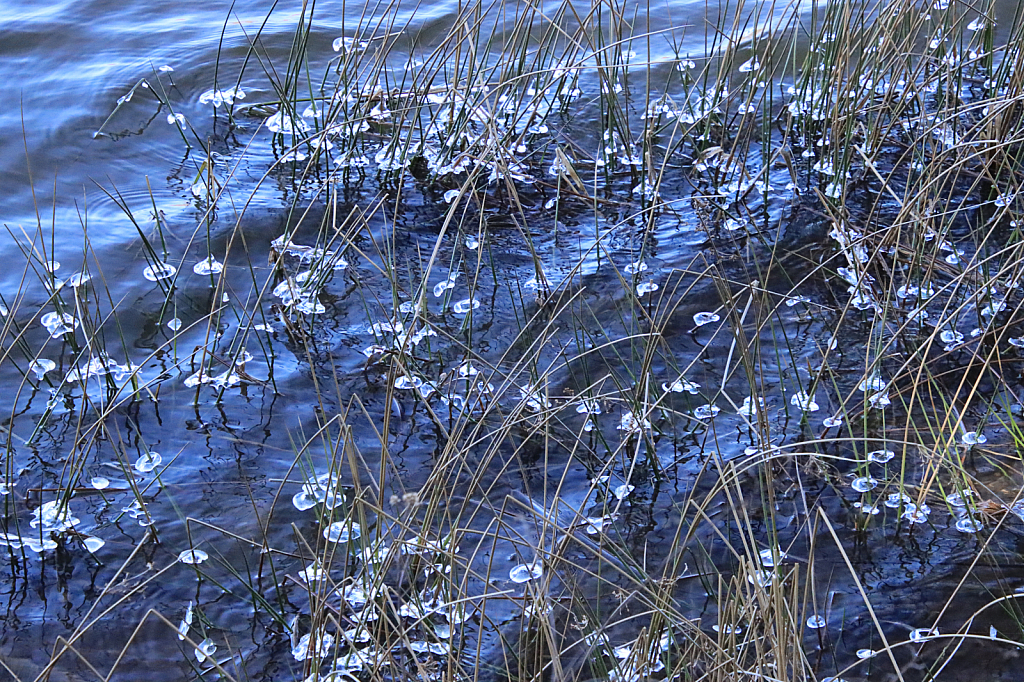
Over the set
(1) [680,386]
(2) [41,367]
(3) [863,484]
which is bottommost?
(3) [863,484]

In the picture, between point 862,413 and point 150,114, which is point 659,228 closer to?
point 862,413

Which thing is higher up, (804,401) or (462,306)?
(462,306)

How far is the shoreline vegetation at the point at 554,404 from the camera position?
6.54 ft

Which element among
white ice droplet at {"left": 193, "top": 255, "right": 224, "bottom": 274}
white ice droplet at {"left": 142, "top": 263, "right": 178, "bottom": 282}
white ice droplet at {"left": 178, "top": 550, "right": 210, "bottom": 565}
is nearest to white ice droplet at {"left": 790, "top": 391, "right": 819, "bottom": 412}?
white ice droplet at {"left": 178, "top": 550, "right": 210, "bottom": 565}

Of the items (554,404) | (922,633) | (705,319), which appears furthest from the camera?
(705,319)

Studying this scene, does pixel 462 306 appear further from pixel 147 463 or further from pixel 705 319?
pixel 147 463

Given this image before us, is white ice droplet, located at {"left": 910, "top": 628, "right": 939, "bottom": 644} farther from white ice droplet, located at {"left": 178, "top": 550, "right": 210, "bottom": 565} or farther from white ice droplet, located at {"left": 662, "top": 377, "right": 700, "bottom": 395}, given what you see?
white ice droplet, located at {"left": 178, "top": 550, "right": 210, "bottom": 565}

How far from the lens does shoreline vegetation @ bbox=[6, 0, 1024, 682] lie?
1.99 m

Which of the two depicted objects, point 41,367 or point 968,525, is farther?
point 41,367

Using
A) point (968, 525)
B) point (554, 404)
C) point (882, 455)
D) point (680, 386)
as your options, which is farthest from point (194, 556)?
point (968, 525)

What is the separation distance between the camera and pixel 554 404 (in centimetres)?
262

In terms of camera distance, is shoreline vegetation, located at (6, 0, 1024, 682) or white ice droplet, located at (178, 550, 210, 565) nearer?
shoreline vegetation, located at (6, 0, 1024, 682)

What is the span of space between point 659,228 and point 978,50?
1861 mm

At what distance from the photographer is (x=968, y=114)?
400cm
